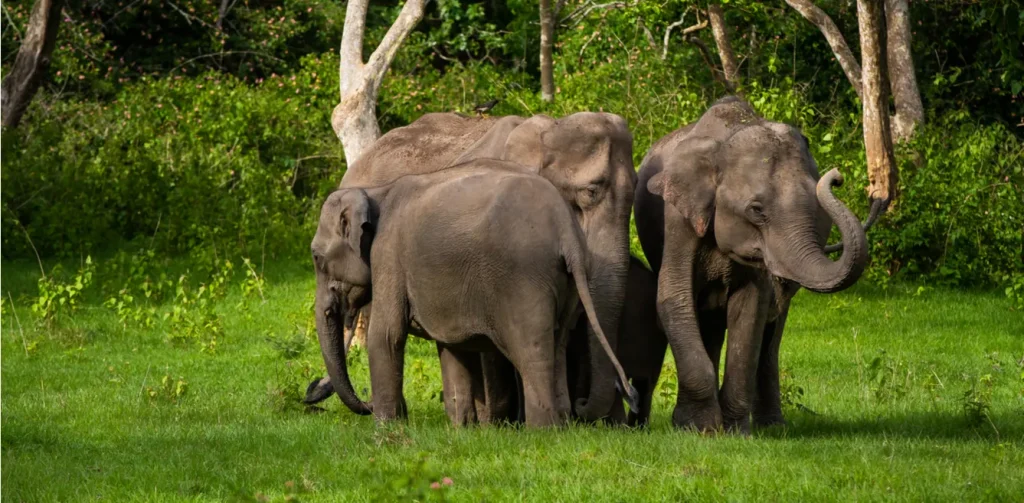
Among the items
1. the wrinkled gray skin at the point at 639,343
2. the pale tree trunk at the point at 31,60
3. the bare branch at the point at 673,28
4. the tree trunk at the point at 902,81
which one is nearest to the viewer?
the wrinkled gray skin at the point at 639,343

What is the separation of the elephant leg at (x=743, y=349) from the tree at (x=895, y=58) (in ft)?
30.5

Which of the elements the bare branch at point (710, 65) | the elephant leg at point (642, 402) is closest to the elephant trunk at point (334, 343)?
the elephant leg at point (642, 402)

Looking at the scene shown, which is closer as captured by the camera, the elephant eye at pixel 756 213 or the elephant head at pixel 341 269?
the elephant eye at pixel 756 213

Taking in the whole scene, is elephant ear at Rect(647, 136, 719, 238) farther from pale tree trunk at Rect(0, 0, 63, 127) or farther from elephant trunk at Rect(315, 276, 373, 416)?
pale tree trunk at Rect(0, 0, 63, 127)

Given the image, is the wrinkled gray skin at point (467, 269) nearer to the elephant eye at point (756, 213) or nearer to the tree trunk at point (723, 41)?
the elephant eye at point (756, 213)

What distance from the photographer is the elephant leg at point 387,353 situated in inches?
376

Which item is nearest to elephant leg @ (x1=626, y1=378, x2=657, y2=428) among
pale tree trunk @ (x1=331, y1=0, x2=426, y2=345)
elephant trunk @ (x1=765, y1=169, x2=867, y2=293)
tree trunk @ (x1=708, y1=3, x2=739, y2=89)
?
elephant trunk @ (x1=765, y1=169, x2=867, y2=293)

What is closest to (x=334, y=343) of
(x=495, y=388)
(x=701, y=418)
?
(x=495, y=388)

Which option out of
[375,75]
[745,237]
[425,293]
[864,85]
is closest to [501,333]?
[425,293]

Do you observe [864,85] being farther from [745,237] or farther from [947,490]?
[947,490]

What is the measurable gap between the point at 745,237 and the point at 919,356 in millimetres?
5237

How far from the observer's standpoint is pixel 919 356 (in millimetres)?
14164

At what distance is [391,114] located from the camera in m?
24.3

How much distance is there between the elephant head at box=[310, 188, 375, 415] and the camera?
9695mm
